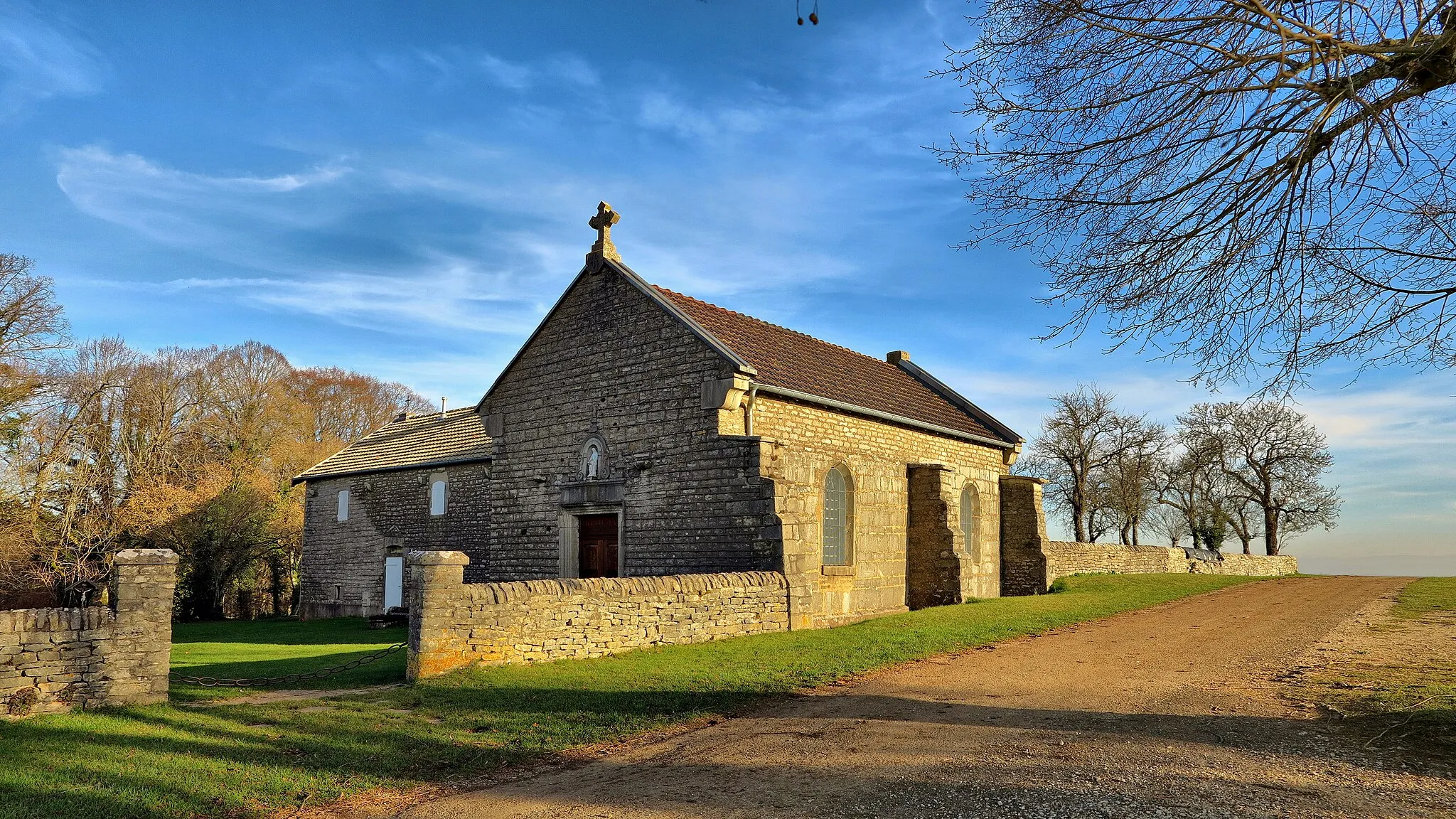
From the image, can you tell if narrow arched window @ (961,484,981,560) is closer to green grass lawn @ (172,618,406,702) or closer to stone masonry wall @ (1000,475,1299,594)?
stone masonry wall @ (1000,475,1299,594)

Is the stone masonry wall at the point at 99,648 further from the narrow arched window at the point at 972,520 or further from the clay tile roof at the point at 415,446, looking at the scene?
the narrow arched window at the point at 972,520

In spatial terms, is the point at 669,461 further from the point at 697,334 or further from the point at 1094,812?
the point at 1094,812

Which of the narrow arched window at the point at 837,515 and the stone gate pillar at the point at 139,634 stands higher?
the narrow arched window at the point at 837,515

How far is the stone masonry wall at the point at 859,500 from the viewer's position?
51.7 feet

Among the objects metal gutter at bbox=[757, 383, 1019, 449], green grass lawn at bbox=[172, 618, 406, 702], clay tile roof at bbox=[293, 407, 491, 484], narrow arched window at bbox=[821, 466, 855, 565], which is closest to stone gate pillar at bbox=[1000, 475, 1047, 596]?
metal gutter at bbox=[757, 383, 1019, 449]

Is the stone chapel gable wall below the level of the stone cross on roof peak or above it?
below

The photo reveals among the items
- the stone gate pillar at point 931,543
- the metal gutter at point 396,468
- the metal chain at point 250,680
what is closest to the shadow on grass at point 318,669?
the metal chain at point 250,680

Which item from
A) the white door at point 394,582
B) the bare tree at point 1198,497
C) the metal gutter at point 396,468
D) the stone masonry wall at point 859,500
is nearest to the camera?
the stone masonry wall at point 859,500

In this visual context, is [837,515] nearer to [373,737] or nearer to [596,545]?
[596,545]

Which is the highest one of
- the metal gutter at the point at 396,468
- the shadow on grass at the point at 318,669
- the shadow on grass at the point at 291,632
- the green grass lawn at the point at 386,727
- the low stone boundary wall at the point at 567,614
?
the metal gutter at the point at 396,468

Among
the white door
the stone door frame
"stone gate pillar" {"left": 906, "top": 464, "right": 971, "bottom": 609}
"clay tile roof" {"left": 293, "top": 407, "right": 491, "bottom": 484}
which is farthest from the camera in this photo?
the white door

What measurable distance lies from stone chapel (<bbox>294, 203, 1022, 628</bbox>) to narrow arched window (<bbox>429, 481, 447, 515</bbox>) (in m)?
3.91

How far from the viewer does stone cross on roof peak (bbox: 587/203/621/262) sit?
1862cm

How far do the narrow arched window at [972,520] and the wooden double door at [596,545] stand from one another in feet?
31.8
